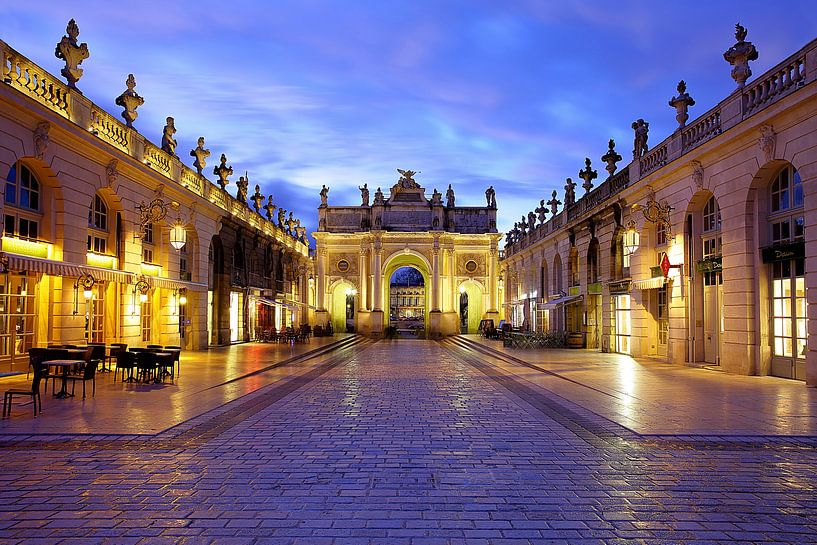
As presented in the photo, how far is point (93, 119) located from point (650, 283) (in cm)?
1719

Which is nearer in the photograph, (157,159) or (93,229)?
(93,229)

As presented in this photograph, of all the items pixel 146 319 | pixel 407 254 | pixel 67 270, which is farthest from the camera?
pixel 407 254

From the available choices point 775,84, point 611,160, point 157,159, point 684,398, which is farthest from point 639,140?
point 157,159

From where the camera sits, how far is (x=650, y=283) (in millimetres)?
19500

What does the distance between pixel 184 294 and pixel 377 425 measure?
1721 centimetres

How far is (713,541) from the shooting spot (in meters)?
4.30

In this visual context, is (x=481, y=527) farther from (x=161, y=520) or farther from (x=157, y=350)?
(x=157, y=350)

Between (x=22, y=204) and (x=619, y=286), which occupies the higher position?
(x=22, y=204)

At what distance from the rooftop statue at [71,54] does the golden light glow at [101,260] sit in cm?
438

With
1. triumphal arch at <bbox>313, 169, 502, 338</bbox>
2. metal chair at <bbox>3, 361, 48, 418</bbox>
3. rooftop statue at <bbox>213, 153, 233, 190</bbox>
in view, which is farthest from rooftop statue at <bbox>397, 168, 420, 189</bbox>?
metal chair at <bbox>3, 361, 48, 418</bbox>

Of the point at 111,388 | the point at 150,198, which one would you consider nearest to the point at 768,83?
the point at 111,388

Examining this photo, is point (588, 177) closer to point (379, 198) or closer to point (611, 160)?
point (611, 160)

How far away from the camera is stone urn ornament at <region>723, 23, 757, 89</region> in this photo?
14.8m

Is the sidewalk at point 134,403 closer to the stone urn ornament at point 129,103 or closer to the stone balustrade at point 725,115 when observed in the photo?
the stone urn ornament at point 129,103
